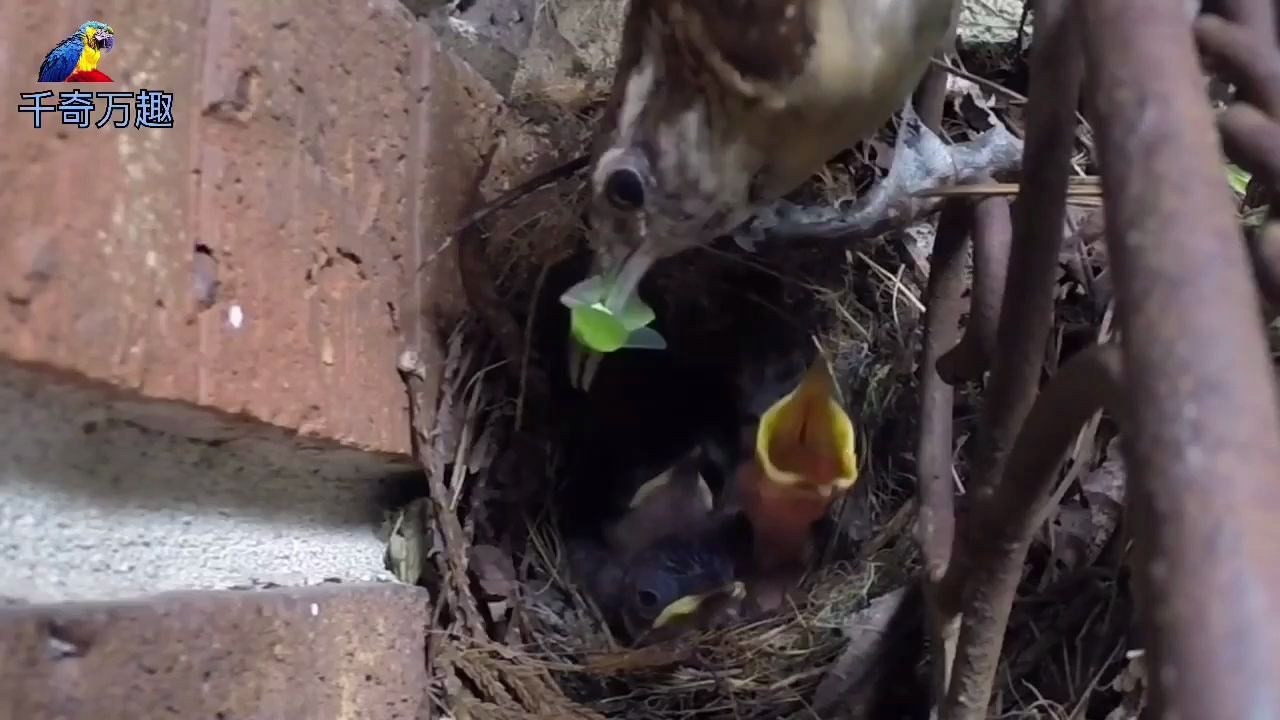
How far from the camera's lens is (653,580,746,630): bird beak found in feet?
3.72

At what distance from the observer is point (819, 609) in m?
1.09

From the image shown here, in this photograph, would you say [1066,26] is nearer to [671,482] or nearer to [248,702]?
[248,702]

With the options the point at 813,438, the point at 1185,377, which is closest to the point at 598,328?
the point at 813,438

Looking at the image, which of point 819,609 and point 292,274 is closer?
point 292,274

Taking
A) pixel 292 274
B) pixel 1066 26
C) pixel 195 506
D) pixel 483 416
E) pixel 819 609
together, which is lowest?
pixel 819 609

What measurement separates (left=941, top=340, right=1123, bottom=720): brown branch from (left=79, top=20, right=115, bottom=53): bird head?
465 mm

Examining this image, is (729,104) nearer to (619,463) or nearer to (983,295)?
(983,295)

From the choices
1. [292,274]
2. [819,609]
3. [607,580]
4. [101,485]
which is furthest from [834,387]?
[101,485]

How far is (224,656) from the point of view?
0.63 meters

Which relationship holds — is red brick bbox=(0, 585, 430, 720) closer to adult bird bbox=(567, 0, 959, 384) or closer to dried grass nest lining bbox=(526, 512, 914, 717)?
dried grass nest lining bbox=(526, 512, 914, 717)

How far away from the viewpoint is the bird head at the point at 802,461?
3.76 ft

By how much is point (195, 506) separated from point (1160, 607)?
58 centimetres

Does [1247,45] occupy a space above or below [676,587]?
above

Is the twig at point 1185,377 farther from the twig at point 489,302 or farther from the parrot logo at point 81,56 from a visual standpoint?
the twig at point 489,302
